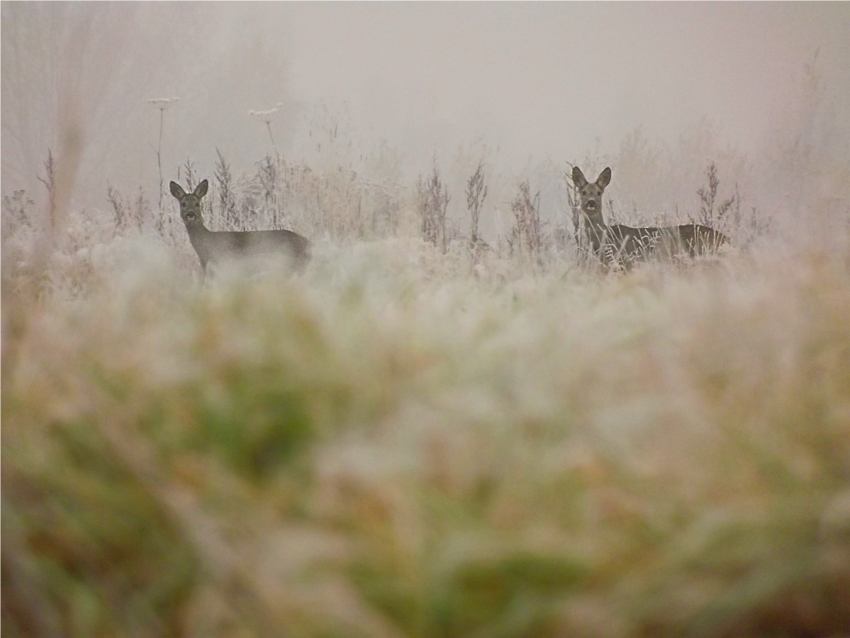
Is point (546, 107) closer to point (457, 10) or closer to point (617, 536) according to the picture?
point (457, 10)

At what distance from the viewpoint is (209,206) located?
2.22 metres

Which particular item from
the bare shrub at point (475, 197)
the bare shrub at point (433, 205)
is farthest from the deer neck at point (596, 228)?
the bare shrub at point (433, 205)

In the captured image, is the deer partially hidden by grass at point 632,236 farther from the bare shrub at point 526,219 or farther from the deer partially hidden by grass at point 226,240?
the deer partially hidden by grass at point 226,240

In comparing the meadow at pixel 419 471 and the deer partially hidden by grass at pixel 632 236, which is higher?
the deer partially hidden by grass at pixel 632 236

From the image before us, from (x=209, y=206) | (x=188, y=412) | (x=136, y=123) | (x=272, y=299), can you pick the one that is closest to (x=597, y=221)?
(x=209, y=206)

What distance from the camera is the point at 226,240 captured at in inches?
79.6

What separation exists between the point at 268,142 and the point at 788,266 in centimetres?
138

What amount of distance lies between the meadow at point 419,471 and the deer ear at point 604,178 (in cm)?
129

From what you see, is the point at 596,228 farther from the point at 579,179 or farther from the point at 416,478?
the point at 416,478

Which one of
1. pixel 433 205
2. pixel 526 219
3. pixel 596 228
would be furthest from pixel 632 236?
pixel 433 205

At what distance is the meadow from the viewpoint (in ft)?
1.57

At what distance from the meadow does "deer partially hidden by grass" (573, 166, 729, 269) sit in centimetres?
116

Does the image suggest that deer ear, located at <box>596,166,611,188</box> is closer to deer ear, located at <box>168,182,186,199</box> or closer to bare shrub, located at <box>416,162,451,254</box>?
bare shrub, located at <box>416,162,451,254</box>

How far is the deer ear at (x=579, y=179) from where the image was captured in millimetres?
2132
